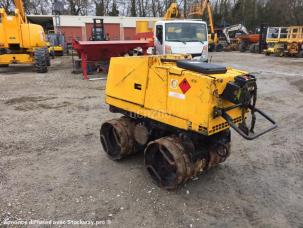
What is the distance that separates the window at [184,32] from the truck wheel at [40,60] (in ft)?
16.3

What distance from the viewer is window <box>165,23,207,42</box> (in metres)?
10.8

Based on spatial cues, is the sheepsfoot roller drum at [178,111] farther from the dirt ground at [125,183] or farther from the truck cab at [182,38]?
the truck cab at [182,38]

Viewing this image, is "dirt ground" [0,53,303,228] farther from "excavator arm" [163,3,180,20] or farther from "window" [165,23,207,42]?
"excavator arm" [163,3,180,20]

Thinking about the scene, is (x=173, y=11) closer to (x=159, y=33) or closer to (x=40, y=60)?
(x=159, y=33)

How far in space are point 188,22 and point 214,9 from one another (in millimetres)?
31327

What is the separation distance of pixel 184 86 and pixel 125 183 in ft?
4.58

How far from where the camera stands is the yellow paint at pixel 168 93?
292cm

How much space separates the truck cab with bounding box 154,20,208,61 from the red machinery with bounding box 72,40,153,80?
85 centimetres

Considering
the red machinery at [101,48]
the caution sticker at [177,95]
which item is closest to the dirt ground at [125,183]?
the caution sticker at [177,95]

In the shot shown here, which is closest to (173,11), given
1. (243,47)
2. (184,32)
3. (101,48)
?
(184,32)

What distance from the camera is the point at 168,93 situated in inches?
129

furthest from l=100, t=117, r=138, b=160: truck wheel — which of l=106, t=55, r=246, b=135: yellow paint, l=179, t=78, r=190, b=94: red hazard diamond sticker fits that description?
l=179, t=78, r=190, b=94: red hazard diamond sticker

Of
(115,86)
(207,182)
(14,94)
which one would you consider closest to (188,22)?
(14,94)

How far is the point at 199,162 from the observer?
343 centimetres
